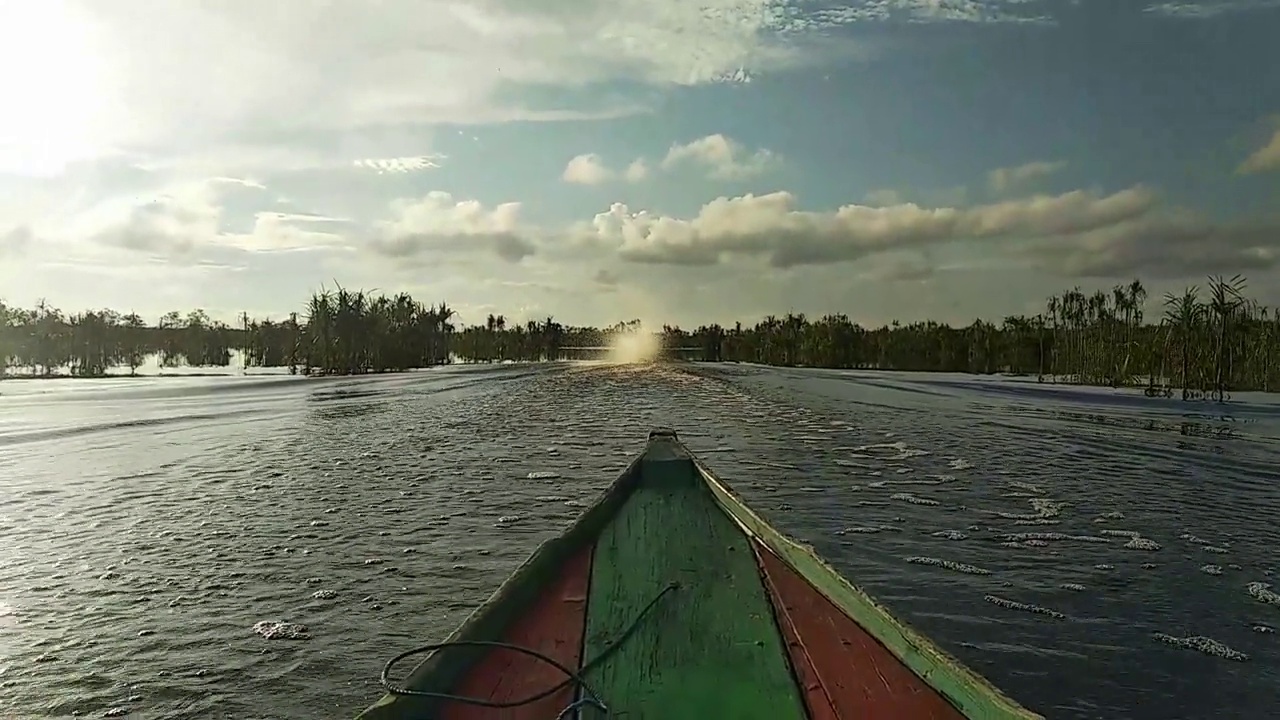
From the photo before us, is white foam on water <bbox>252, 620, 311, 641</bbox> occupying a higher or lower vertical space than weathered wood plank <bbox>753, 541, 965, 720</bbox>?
lower

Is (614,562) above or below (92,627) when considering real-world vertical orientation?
above

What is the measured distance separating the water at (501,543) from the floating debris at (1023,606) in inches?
0.9

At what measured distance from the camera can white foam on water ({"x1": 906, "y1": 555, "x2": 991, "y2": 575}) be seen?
6141 millimetres

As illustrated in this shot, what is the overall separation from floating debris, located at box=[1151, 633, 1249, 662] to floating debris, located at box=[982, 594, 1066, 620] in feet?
1.73

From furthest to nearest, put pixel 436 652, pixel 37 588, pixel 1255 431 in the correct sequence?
pixel 1255 431 < pixel 37 588 < pixel 436 652

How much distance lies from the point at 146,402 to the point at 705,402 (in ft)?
46.8

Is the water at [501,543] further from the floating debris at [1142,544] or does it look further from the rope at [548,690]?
the rope at [548,690]

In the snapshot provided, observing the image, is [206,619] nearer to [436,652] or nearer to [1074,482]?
[436,652]

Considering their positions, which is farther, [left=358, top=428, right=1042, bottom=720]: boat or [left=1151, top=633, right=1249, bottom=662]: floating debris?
[left=1151, top=633, right=1249, bottom=662]: floating debris

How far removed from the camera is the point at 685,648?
114 inches

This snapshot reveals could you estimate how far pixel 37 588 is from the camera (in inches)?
220

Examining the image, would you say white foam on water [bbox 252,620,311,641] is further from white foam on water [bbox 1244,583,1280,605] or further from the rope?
white foam on water [bbox 1244,583,1280,605]

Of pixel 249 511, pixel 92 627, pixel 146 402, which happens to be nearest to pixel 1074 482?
pixel 249 511

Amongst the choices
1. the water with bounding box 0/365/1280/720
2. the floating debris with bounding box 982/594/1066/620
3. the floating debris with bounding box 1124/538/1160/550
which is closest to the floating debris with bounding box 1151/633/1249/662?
the water with bounding box 0/365/1280/720
